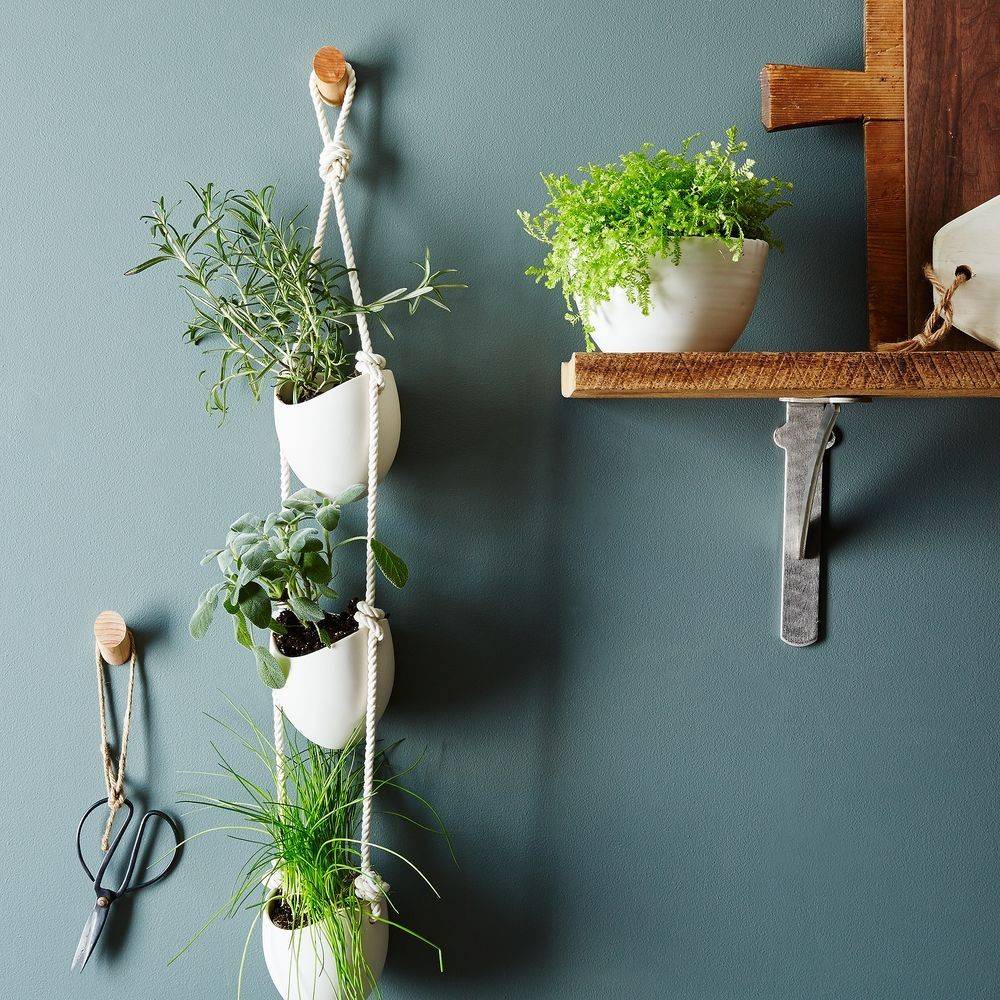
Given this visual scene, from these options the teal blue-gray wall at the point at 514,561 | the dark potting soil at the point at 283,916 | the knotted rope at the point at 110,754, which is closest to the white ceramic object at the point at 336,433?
the teal blue-gray wall at the point at 514,561

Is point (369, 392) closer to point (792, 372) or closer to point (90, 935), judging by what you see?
point (792, 372)

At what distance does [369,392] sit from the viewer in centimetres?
91

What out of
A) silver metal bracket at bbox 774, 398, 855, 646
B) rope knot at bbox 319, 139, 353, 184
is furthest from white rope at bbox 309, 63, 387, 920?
silver metal bracket at bbox 774, 398, 855, 646

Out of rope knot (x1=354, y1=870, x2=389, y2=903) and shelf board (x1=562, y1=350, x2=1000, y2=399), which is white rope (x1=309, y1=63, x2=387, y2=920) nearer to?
rope knot (x1=354, y1=870, x2=389, y2=903)

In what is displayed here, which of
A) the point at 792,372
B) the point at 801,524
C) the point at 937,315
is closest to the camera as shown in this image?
the point at 792,372

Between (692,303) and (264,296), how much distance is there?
456 mm

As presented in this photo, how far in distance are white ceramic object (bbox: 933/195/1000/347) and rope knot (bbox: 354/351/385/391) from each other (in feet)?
1.91

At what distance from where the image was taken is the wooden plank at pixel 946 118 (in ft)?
3.09

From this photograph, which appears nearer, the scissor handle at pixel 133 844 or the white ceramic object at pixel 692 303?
the white ceramic object at pixel 692 303

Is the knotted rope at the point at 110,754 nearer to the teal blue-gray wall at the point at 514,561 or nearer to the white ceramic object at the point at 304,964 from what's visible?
the teal blue-gray wall at the point at 514,561

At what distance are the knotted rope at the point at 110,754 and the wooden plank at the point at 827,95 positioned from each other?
95 centimetres

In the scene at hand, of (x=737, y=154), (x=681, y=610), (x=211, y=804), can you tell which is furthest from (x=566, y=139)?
(x=211, y=804)

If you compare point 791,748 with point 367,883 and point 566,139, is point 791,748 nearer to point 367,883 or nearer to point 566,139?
point 367,883

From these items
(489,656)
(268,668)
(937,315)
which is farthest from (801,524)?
(268,668)
